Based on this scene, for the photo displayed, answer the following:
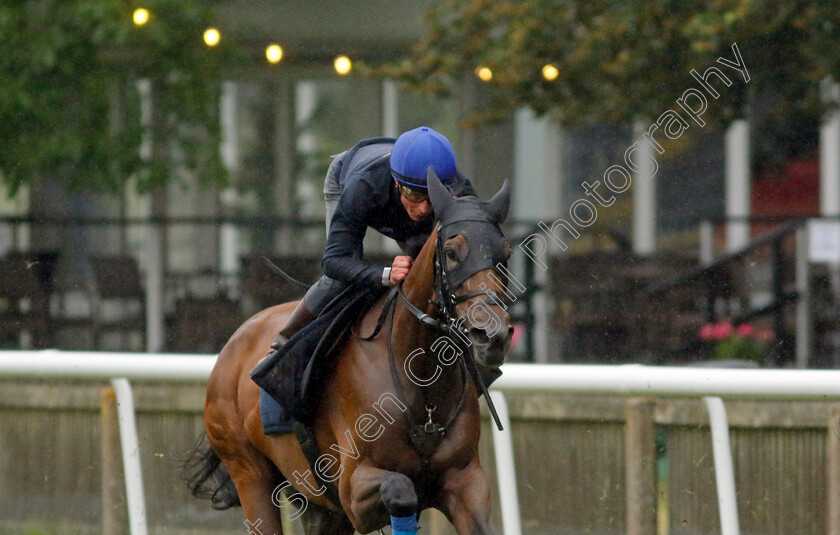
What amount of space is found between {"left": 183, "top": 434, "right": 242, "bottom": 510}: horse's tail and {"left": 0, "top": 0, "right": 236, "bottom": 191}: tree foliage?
4634 millimetres

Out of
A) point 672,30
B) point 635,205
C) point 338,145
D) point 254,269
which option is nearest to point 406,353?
point 672,30

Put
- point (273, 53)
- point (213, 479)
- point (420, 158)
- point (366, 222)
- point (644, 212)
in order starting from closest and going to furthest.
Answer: point (420, 158) → point (366, 222) → point (213, 479) → point (273, 53) → point (644, 212)

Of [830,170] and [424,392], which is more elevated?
[830,170]

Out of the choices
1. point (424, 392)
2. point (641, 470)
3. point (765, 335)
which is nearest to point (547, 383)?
point (641, 470)

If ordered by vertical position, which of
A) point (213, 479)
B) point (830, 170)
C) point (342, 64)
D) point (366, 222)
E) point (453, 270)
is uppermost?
point (342, 64)

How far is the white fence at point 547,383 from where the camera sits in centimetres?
424

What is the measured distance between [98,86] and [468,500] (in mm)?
7038

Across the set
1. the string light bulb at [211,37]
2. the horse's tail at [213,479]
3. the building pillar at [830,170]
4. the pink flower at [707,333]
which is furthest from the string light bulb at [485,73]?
the horse's tail at [213,479]

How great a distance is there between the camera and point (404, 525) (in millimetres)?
3570

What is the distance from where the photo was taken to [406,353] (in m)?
3.80

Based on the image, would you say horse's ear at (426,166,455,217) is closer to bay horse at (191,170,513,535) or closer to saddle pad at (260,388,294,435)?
bay horse at (191,170,513,535)

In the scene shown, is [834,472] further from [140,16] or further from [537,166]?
[537,166]

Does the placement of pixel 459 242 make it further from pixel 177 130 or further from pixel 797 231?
pixel 177 130

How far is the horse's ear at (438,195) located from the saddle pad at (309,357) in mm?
642
